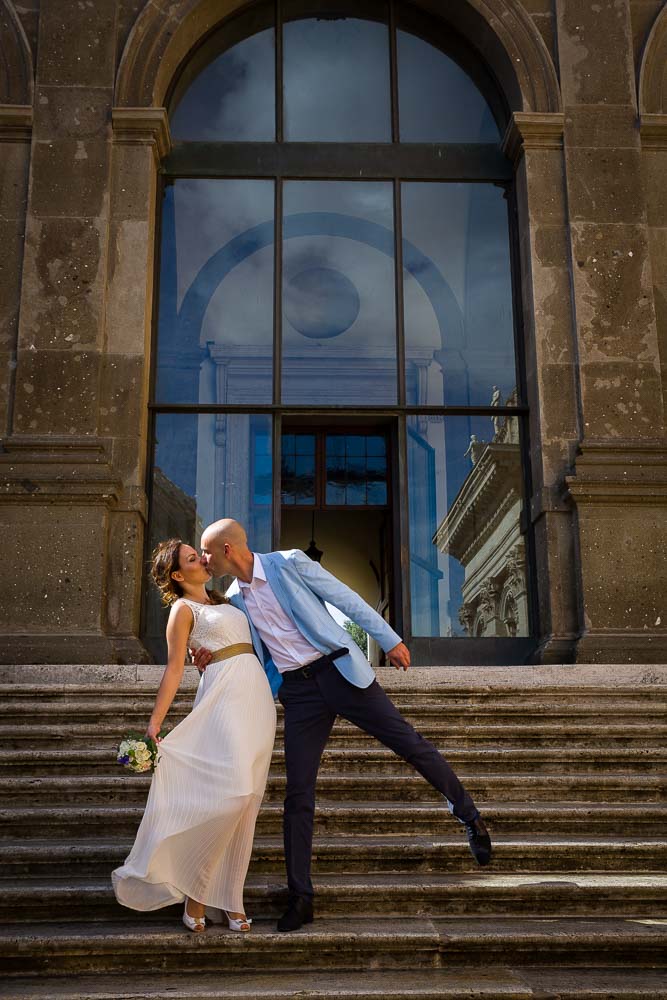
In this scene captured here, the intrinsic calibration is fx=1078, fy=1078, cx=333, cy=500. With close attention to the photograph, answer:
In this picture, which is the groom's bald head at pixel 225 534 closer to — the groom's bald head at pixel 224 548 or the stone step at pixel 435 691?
the groom's bald head at pixel 224 548

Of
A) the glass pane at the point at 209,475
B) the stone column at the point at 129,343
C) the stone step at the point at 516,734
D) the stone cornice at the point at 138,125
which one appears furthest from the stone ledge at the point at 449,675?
the stone cornice at the point at 138,125

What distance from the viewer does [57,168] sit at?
10234mm

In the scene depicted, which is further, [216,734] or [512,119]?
[512,119]

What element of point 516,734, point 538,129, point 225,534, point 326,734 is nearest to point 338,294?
point 538,129

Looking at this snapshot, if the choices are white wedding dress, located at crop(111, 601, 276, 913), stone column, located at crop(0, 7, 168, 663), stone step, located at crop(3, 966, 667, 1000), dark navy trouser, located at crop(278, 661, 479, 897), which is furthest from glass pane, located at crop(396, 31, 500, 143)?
stone step, located at crop(3, 966, 667, 1000)

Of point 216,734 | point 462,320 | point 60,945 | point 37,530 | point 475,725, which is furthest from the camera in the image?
point 462,320

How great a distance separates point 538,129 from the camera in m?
10.6

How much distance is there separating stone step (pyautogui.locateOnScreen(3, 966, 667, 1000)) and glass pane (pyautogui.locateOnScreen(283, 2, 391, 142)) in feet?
29.5

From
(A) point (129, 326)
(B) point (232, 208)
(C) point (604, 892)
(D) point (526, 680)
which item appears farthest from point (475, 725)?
(B) point (232, 208)

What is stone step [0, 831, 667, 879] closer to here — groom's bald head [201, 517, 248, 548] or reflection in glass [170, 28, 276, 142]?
groom's bald head [201, 517, 248, 548]

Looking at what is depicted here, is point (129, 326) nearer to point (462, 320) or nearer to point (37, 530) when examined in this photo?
point (37, 530)

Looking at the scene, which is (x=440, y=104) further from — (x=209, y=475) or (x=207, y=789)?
(x=207, y=789)

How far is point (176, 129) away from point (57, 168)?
5.40 feet

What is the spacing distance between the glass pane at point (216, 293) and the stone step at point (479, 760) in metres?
4.91
